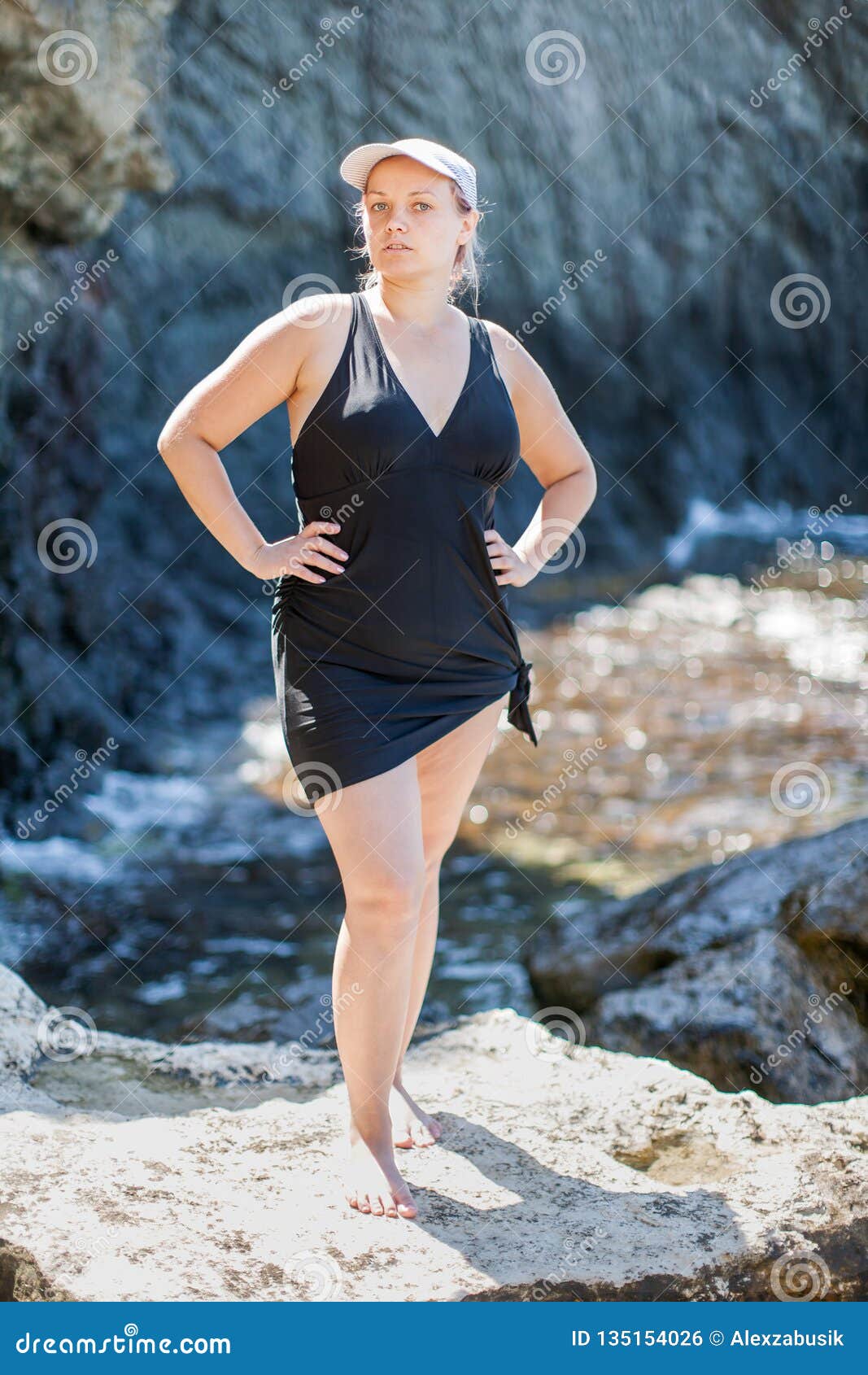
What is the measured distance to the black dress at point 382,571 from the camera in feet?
7.00

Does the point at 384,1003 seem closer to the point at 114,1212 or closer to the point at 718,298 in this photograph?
the point at 114,1212

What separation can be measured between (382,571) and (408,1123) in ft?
3.44

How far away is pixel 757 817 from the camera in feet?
21.1

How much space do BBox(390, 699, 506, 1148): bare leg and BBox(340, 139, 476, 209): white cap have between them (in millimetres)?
871

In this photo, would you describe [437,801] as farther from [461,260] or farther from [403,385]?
[461,260]

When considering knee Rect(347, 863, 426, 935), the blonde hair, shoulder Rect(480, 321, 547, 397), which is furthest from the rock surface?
the blonde hair

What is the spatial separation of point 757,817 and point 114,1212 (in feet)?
15.6

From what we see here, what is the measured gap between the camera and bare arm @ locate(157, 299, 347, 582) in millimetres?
2133

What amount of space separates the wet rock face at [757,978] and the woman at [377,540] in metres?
1.44

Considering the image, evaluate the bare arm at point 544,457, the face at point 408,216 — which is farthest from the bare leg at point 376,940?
the face at point 408,216

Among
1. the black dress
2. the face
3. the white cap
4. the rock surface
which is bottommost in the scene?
the rock surface

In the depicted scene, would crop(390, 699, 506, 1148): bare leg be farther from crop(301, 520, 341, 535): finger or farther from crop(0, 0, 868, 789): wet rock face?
crop(0, 0, 868, 789): wet rock face

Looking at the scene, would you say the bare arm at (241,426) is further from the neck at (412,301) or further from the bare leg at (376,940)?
the bare leg at (376,940)

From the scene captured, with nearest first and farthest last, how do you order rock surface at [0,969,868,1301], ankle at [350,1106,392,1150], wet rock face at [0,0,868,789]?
rock surface at [0,969,868,1301] → ankle at [350,1106,392,1150] → wet rock face at [0,0,868,789]
